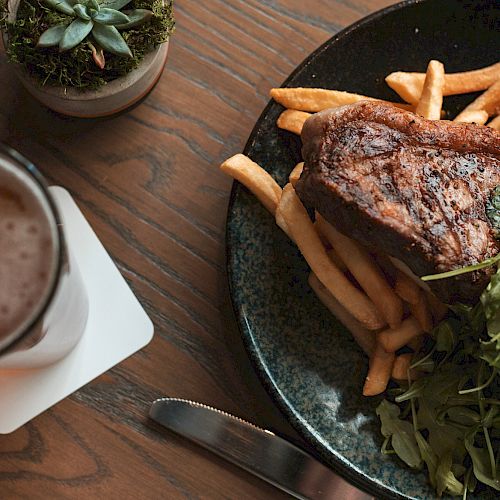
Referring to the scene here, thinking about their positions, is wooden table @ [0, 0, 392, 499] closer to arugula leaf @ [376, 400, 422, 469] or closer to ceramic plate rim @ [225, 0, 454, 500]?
ceramic plate rim @ [225, 0, 454, 500]

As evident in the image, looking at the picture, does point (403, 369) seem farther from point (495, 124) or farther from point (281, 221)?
point (495, 124)

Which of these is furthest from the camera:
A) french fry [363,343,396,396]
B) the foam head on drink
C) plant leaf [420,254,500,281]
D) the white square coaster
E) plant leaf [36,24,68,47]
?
the white square coaster

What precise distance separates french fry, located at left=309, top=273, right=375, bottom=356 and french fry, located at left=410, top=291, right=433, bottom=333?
0.12 metres

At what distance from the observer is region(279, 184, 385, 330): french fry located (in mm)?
1831

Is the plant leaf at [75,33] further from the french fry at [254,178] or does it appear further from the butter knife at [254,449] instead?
the butter knife at [254,449]

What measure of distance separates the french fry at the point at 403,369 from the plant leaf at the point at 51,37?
1.08m

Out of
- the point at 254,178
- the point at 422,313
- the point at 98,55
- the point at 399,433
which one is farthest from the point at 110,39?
the point at 399,433

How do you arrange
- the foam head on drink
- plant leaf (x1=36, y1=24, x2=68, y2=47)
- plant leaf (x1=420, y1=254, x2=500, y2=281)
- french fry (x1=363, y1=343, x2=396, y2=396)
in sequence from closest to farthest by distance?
1. the foam head on drink
2. plant leaf (x1=420, y1=254, x2=500, y2=281)
3. plant leaf (x1=36, y1=24, x2=68, y2=47)
4. french fry (x1=363, y1=343, x2=396, y2=396)

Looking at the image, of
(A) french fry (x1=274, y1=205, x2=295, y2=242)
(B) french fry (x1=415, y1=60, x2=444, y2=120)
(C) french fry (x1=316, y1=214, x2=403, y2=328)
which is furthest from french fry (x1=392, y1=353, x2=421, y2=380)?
(B) french fry (x1=415, y1=60, x2=444, y2=120)

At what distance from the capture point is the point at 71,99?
6.07 ft

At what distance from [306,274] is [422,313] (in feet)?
1.00

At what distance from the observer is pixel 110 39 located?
1783 mm

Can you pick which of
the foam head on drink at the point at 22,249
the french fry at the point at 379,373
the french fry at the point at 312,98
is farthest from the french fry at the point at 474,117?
the foam head on drink at the point at 22,249

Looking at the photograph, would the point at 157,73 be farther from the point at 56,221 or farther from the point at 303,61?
the point at 56,221
